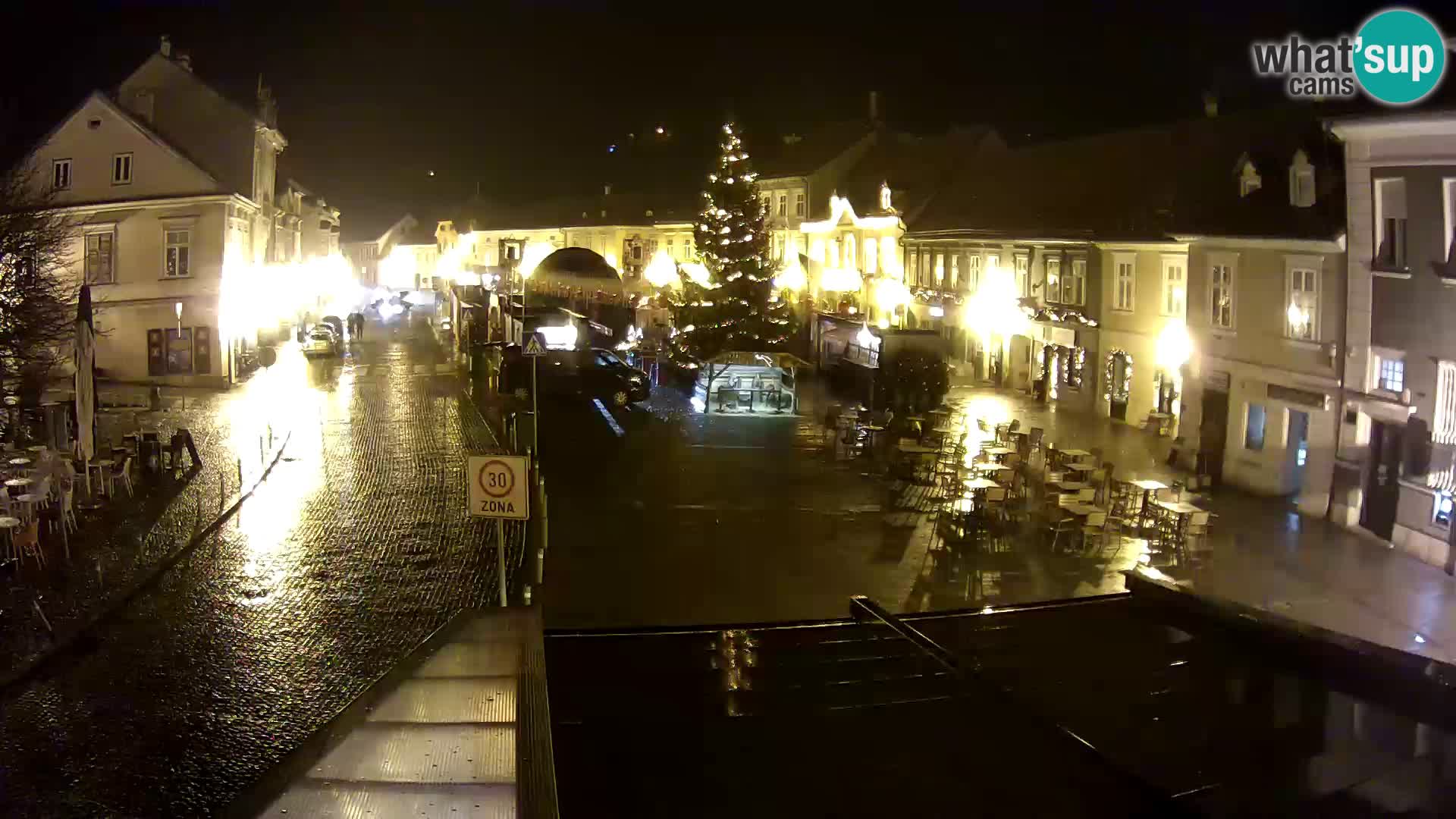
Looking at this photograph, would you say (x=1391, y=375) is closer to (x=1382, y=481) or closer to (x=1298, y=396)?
(x=1382, y=481)

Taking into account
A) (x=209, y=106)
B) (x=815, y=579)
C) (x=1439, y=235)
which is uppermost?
(x=209, y=106)

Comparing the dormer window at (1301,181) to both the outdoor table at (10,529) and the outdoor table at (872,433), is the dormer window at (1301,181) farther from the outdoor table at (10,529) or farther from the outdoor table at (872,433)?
the outdoor table at (10,529)

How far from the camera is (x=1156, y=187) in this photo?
110 feet

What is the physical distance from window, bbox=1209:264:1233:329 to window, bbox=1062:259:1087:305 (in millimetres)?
9636

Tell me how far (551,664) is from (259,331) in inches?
1898

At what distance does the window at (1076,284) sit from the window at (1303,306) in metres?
12.9

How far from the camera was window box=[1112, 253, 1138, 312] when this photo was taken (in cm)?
3275

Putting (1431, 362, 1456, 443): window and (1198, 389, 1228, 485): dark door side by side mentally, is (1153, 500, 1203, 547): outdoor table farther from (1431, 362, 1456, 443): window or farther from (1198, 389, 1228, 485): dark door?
(1198, 389, 1228, 485): dark door

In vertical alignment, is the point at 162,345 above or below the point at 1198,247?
below

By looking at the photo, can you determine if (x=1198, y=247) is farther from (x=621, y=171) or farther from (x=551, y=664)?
(x=621, y=171)

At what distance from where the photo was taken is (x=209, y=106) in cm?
4306

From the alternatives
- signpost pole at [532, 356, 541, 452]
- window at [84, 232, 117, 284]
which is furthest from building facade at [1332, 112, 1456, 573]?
window at [84, 232, 117, 284]

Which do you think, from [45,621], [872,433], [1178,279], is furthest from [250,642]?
[1178,279]

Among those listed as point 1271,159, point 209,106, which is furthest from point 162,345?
point 1271,159
